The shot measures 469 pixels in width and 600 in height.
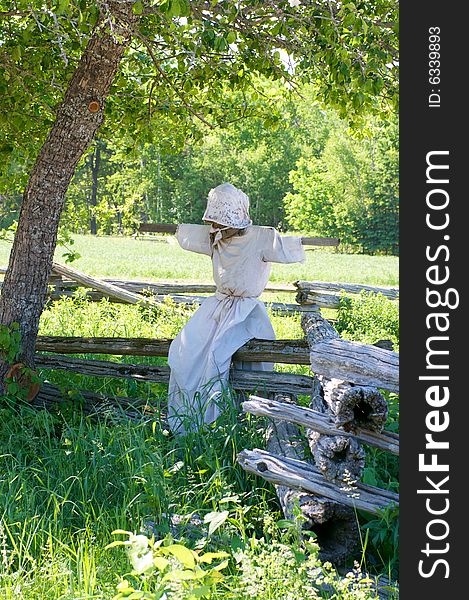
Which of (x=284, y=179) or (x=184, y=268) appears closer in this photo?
(x=184, y=268)

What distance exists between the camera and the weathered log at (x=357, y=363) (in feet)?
11.7

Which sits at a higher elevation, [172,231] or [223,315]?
[172,231]

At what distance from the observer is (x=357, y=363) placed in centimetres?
368

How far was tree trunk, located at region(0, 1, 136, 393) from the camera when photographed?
5.71 meters

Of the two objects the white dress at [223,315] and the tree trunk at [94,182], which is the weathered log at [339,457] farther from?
the tree trunk at [94,182]

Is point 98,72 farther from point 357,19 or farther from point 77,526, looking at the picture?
point 77,526

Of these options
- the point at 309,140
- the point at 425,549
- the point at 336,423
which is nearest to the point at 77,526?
the point at 336,423

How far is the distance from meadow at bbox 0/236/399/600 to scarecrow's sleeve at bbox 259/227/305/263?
112 cm

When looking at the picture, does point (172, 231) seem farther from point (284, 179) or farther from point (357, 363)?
point (284, 179)

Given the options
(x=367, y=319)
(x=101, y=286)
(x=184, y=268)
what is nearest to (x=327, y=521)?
(x=367, y=319)

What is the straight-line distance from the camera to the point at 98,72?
18.8 ft

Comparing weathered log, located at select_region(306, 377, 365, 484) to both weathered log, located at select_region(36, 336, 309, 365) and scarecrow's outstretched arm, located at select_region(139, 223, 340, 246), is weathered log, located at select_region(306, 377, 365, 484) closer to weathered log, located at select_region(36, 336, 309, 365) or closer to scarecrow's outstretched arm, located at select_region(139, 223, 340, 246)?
weathered log, located at select_region(36, 336, 309, 365)

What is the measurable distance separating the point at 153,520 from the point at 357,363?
3.60 feet

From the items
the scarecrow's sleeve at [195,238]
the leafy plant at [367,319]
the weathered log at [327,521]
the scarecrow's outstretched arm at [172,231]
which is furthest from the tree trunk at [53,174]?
the leafy plant at [367,319]
